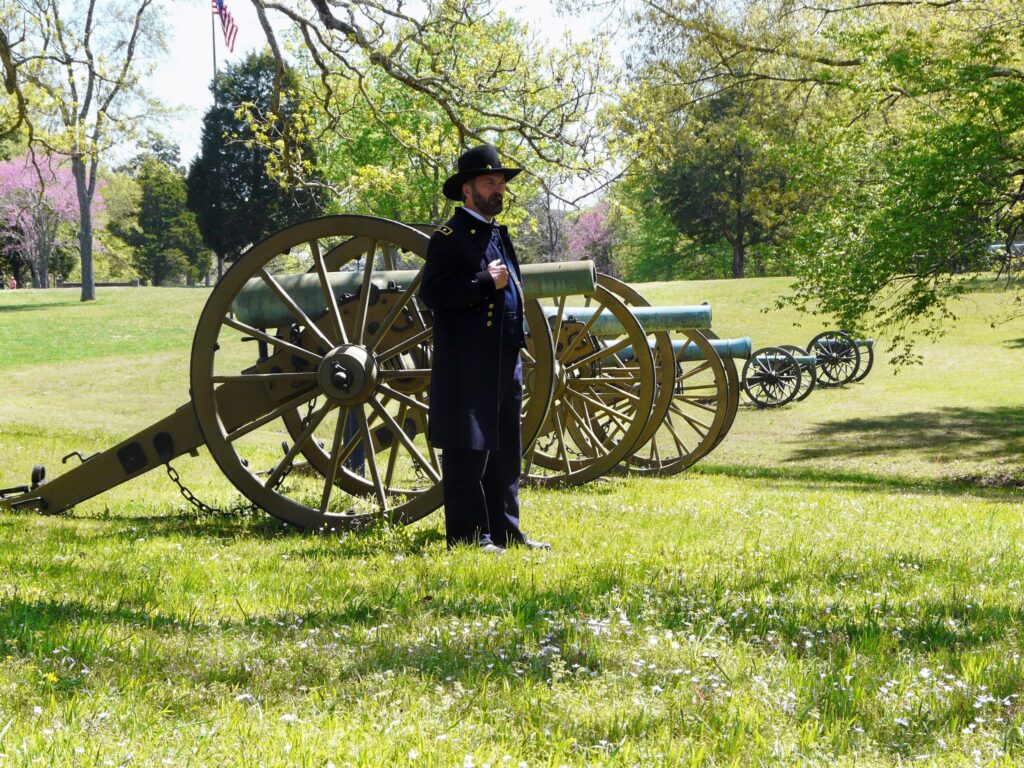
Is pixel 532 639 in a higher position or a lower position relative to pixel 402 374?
lower

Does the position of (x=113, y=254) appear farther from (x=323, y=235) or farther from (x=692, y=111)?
(x=323, y=235)

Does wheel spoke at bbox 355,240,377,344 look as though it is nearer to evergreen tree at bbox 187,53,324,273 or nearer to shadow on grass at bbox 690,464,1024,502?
shadow on grass at bbox 690,464,1024,502

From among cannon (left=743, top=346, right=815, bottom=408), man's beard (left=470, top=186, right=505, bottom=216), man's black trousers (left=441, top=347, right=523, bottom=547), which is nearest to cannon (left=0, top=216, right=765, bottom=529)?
man's black trousers (left=441, top=347, right=523, bottom=547)

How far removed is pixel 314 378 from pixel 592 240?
197 ft

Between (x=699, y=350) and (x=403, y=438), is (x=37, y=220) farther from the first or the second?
(x=403, y=438)

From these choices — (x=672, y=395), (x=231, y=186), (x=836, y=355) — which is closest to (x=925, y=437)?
(x=836, y=355)

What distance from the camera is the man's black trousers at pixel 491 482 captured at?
552 cm

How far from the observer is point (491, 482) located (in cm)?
571

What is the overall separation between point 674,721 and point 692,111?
2055 centimetres

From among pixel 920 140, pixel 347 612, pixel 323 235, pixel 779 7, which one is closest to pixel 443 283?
pixel 323 235

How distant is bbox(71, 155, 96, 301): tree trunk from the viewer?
128 ft

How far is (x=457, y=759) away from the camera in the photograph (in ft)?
8.14

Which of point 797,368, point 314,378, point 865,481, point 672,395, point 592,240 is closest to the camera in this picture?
point 314,378

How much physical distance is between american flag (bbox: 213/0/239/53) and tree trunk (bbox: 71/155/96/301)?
18737mm
